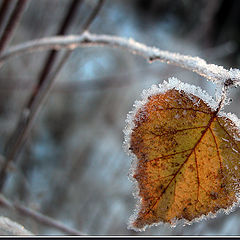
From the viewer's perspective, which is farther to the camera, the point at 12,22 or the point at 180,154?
the point at 12,22

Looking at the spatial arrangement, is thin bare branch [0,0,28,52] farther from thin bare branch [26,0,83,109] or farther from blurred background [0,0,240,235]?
blurred background [0,0,240,235]

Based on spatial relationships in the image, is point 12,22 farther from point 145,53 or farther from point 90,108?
point 90,108

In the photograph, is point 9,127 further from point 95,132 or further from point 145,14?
point 145,14

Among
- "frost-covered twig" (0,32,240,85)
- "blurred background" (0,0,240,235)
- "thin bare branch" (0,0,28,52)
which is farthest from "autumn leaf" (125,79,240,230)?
"blurred background" (0,0,240,235)

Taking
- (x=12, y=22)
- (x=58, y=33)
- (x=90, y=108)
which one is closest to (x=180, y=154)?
(x=12, y=22)

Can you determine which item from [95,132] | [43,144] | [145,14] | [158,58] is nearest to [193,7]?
[145,14]

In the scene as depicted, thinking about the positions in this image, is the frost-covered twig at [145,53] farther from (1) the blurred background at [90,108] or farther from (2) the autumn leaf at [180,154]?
(1) the blurred background at [90,108]
